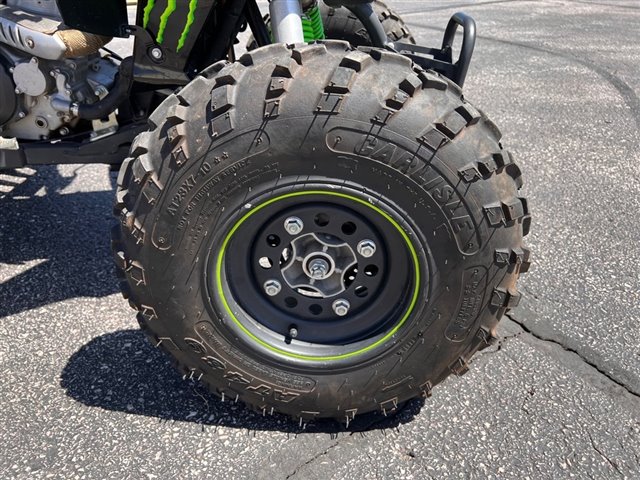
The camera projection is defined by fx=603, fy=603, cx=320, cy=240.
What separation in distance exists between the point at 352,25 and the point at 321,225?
2.13 m

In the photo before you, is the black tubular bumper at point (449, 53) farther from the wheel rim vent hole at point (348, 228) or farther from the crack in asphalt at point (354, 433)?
the crack in asphalt at point (354, 433)

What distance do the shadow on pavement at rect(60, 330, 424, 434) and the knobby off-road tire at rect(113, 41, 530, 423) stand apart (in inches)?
4.2

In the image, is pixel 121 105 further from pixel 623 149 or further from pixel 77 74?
pixel 623 149

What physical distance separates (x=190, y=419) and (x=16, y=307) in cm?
124

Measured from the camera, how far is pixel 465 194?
6.38ft

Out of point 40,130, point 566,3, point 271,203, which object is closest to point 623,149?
point 271,203

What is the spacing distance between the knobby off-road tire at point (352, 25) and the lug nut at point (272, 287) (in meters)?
2.08

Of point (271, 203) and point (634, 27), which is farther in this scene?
point (634, 27)

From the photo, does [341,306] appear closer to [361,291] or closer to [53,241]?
[361,291]

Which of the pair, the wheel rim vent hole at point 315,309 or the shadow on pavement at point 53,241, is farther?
the shadow on pavement at point 53,241

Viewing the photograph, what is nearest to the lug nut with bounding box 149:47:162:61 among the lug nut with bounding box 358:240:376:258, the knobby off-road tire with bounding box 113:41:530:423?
the knobby off-road tire with bounding box 113:41:530:423

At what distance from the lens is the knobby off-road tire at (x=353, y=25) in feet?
12.5

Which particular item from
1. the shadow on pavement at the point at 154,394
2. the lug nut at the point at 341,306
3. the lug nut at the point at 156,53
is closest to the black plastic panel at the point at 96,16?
the lug nut at the point at 156,53

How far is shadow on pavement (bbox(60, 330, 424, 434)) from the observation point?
2330 mm
